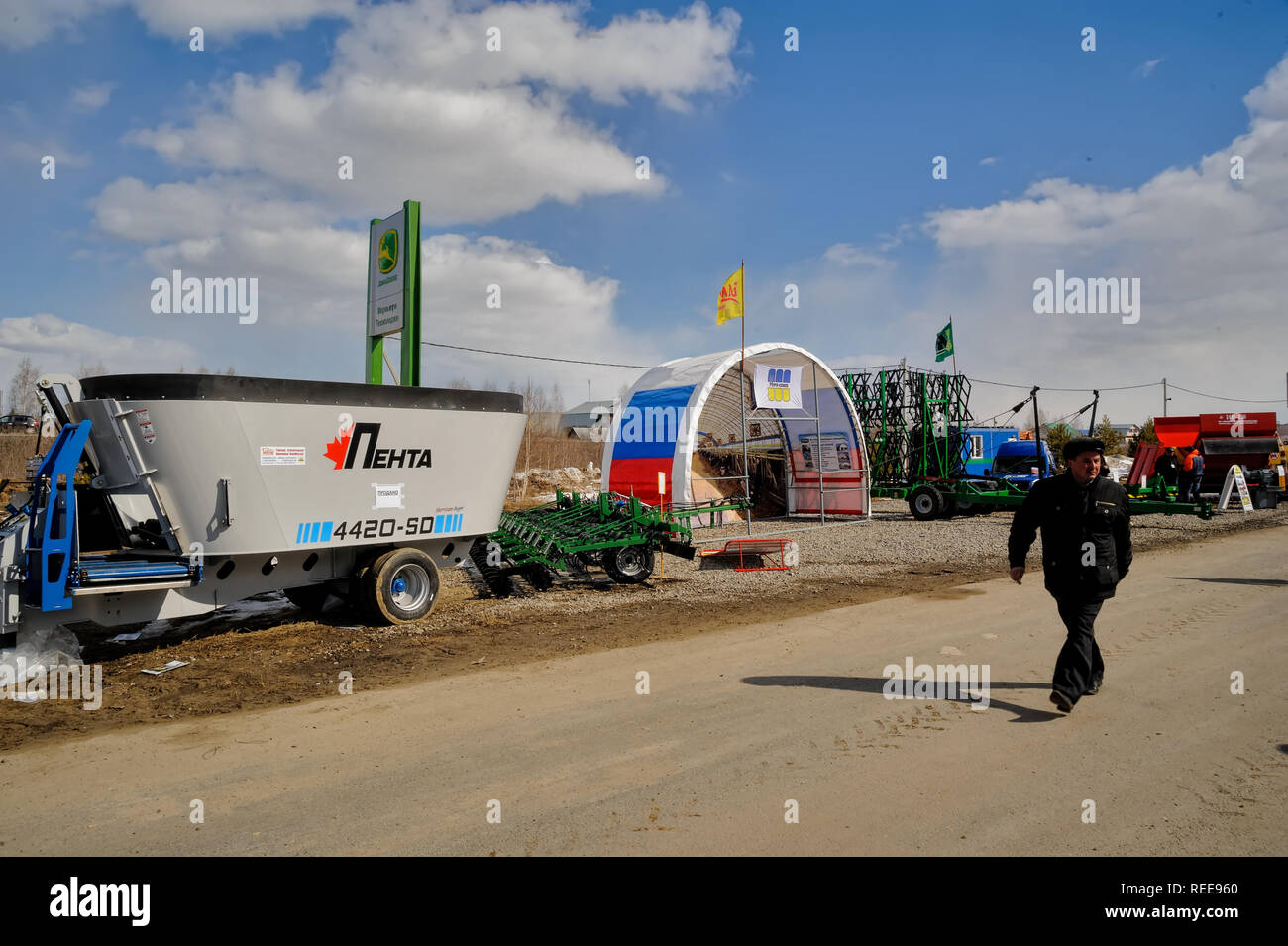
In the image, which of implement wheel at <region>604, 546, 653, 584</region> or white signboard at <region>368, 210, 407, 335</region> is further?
white signboard at <region>368, 210, 407, 335</region>

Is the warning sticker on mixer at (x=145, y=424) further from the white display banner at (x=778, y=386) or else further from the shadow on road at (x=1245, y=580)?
the white display banner at (x=778, y=386)

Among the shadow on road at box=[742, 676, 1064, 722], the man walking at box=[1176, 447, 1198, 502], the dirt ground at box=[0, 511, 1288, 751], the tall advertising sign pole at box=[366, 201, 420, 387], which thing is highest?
the tall advertising sign pole at box=[366, 201, 420, 387]

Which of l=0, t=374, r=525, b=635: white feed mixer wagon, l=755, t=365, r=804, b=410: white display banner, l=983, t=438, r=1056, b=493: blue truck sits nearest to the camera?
l=0, t=374, r=525, b=635: white feed mixer wagon

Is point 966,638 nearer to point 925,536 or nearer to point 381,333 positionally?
→ point 925,536

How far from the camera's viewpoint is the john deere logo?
49.1ft

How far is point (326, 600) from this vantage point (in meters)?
10.8

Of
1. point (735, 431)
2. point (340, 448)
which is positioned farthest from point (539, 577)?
point (735, 431)

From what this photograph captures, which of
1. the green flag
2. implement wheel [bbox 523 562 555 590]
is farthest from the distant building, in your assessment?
implement wheel [bbox 523 562 555 590]

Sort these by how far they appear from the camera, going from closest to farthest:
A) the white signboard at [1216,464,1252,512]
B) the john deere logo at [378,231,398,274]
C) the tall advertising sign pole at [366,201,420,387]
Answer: the tall advertising sign pole at [366,201,420,387] < the john deere logo at [378,231,398,274] < the white signboard at [1216,464,1252,512]

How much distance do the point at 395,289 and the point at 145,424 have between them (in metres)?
8.10

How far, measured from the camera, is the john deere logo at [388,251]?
15.0 metres

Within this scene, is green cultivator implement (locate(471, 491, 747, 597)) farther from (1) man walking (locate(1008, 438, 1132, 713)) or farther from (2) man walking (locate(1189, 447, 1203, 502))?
(2) man walking (locate(1189, 447, 1203, 502))
